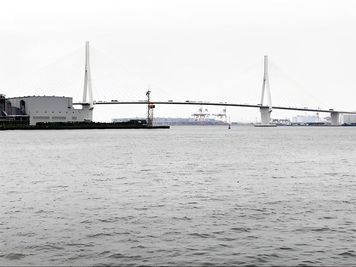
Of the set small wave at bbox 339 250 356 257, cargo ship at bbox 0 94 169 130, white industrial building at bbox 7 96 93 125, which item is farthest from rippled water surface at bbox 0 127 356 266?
cargo ship at bbox 0 94 169 130

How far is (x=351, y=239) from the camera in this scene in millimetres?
15367

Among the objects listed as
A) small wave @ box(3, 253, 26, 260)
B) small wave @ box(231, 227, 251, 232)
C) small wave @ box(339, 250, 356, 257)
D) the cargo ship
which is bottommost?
small wave @ box(3, 253, 26, 260)

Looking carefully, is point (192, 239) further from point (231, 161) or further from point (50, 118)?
point (50, 118)

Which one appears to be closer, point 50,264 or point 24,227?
point 50,264

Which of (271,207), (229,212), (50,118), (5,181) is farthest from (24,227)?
(50,118)

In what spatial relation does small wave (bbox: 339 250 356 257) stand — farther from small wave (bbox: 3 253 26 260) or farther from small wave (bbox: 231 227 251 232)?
small wave (bbox: 3 253 26 260)

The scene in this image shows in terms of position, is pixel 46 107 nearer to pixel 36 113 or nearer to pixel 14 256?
pixel 36 113

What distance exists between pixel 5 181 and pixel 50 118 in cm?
13013

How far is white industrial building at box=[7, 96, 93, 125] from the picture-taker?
6004 inches

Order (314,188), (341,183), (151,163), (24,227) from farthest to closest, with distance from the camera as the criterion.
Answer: (151,163), (341,183), (314,188), (24,227)

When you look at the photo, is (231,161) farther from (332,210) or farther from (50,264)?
(50,264)

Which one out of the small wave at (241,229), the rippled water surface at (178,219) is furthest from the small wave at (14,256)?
the small wave at (241,229)

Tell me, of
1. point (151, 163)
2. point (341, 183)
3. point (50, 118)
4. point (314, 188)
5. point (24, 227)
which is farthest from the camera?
point (50, 118)

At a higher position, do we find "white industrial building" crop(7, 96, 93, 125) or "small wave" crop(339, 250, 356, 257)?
"white industrial building" crop(7, 96, 93, 125)
